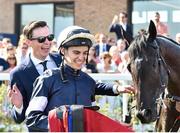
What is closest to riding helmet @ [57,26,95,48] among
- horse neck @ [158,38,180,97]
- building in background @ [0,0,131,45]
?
horse neck @ [158,38,180,97]

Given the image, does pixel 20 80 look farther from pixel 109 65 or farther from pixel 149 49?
pixel 109 65

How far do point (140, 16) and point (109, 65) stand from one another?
8.27 metres

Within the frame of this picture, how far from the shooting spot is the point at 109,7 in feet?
64.4

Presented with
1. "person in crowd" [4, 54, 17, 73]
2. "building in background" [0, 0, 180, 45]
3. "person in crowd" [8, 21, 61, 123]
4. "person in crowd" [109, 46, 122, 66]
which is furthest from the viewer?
"building in background" [0, 0, 180, 45]

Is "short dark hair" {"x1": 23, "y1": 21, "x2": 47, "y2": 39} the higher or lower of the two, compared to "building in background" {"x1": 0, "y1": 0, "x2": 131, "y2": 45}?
lower

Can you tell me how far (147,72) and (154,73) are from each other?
0.08 meters

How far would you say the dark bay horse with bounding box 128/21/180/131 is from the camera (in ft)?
15.9

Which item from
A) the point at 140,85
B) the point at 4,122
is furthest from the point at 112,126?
the point at 4,122

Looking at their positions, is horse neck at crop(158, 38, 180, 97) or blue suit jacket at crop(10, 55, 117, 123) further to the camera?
horse neck at crop(158, 38, 180, 97)

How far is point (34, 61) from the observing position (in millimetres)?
4902

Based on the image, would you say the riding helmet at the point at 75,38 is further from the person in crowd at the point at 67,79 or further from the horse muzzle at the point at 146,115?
the horse muzzle at the point at 146,115

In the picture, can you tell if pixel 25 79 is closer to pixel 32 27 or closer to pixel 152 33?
pixel 32 27

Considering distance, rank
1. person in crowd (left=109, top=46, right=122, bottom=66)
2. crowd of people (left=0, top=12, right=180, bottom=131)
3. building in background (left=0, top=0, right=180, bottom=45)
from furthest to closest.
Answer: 1. building in background (left=0, top=0, right=180, bottom=45)
2. person in crowd (left=109, top=46, right=122, bottom=66)
3. crowd of people (left=0, top=12, right=180, bottom=131)

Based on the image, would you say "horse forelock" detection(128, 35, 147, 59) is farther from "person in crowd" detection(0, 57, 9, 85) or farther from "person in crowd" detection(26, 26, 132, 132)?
"person in crowd" detection(0, 57, 9, 85)
